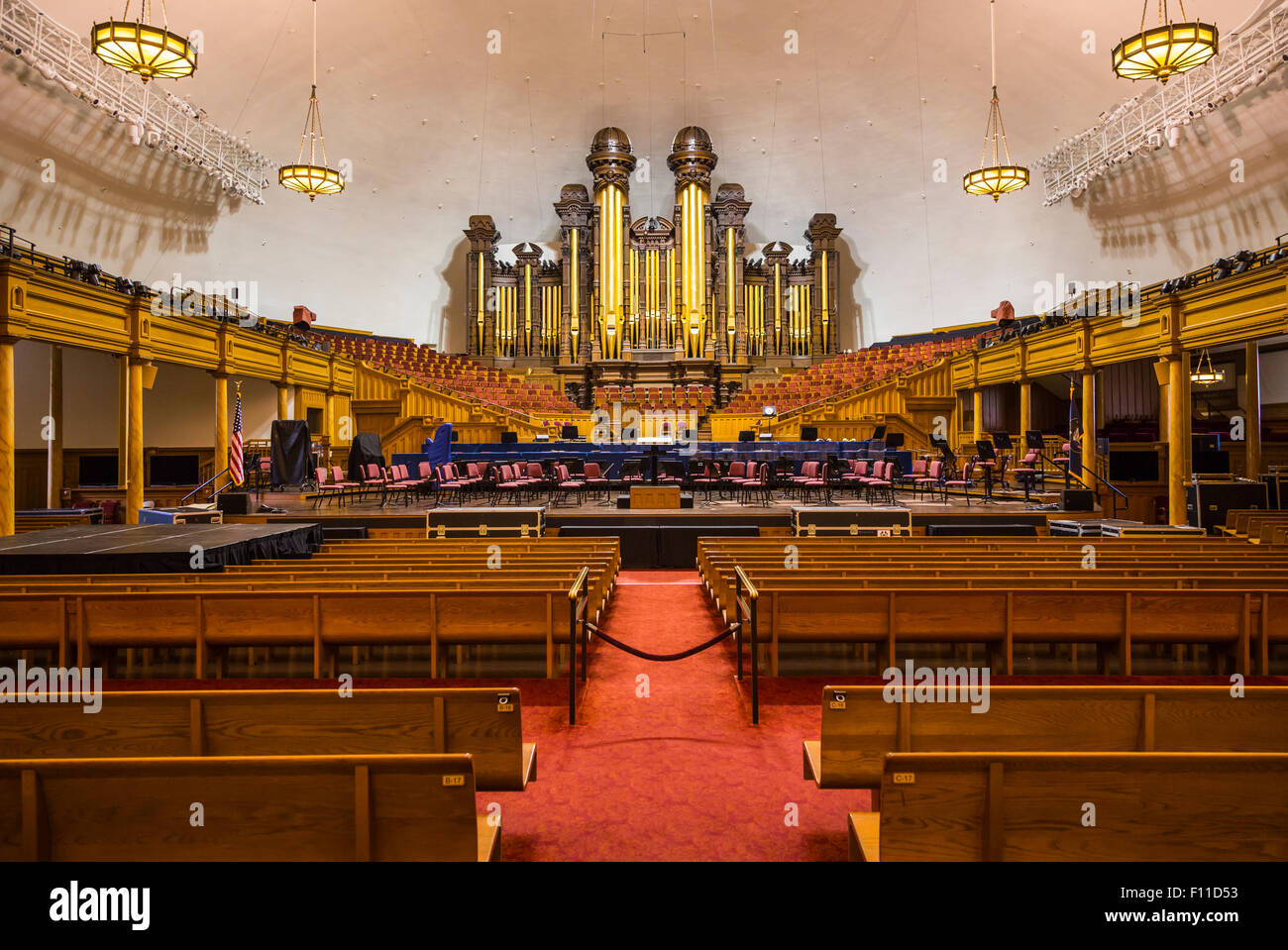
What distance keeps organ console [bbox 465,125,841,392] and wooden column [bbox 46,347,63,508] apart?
10.1 m

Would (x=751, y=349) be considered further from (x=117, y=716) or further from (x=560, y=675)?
(x=117, y=716)

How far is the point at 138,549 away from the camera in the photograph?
16.0 feet

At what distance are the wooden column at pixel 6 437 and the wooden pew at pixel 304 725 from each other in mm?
8275

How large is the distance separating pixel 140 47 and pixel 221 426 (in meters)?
6.42

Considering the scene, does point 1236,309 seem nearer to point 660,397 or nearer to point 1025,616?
point 1025,616

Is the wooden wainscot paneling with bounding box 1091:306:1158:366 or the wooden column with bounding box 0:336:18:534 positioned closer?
the wooden column with bounding box 0:336:18:534

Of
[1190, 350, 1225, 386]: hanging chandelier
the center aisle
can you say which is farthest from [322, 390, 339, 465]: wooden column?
[1190, 350, 1225, 386]: hanging chandelier

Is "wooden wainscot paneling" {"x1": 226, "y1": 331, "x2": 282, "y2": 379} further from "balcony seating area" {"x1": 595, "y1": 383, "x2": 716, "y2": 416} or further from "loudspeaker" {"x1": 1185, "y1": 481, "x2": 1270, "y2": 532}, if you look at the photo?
"loudspeaker" {"x1": 1185, "y1": 481, "x2": 1270, "y2": 532}

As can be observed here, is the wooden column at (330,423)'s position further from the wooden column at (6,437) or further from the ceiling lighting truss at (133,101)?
the wooden column at (6,437)

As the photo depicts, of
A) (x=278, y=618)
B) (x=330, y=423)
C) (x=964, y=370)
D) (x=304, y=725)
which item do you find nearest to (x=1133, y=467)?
(x=964, y=370)

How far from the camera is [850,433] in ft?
47.9

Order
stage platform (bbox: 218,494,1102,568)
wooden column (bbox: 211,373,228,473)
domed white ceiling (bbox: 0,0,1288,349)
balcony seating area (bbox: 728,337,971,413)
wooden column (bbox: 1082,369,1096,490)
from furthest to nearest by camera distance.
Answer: balcony seating area (bbox: 728,337,971,413) → wooden column (bbox: 211,373,228,473) → domed white ceiling (bbox: 0,0,1288,349) → wooden column (bbox: 1082,369,1096,490) → stage platform (bbox: 218,494,1102,568)

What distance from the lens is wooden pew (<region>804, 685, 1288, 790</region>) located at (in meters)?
1.92

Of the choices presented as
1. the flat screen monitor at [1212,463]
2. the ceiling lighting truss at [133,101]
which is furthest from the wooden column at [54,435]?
the flat screen monitor at [1212,463]
